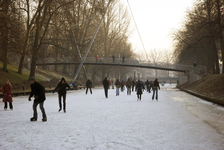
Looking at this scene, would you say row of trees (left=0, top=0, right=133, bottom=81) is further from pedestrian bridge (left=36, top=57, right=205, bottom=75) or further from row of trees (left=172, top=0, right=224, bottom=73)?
row of trees (left=172, top=0, right=224, bottom=73)

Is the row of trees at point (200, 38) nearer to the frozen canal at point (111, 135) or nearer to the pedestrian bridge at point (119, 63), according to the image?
the pedestrian bridge at point (119, 63)

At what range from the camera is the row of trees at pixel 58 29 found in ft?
80.0

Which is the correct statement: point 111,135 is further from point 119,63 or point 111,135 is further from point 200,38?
point 119,63

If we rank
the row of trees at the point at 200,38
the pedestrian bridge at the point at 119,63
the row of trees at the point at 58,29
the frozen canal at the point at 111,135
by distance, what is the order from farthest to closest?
1. the pedestrian bridge at the point at 119,63
2. the row of trees at the point at 200,38
3. the row of trees at the point at 58,29
4. the frozen canal at the point at 111,135

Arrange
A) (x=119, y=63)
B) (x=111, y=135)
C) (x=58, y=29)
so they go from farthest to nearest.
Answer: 1. (x=119, y=63)
2. (x=58, y=29)
3. (x=111, y=135)

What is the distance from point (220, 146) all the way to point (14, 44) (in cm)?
2185

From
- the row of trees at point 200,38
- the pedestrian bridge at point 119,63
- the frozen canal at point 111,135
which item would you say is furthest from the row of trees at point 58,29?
the frozen canal at point 111,135

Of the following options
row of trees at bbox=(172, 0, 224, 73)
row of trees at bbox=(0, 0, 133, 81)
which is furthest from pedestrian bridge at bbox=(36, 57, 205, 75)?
row of trees at bbox=(172, 0, 224, 73)

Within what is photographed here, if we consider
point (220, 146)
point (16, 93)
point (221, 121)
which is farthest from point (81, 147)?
point (16, 93)

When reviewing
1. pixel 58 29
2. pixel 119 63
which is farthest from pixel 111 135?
pixel 119 63

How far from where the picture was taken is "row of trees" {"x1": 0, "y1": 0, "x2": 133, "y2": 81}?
2438cm

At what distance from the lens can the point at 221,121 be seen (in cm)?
896

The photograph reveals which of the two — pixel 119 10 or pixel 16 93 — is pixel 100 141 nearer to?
pixel 16 93

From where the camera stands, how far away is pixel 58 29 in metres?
27.5
